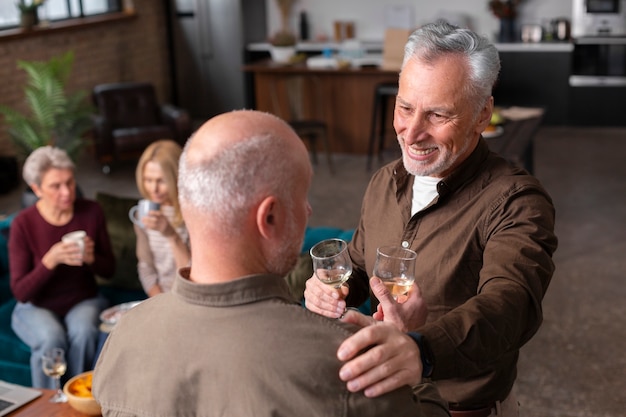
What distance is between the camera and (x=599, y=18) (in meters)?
9.80

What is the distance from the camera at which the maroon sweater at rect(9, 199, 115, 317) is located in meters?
4.04

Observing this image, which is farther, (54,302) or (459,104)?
(54,302)

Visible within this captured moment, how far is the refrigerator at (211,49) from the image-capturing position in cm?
1107

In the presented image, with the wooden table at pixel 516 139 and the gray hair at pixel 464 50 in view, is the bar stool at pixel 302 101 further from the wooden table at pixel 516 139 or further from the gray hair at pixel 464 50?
the gray hair at pixel 464 50

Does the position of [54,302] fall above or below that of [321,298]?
below

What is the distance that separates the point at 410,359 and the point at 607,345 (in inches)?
146

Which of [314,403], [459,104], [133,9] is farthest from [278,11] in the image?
[314,403]

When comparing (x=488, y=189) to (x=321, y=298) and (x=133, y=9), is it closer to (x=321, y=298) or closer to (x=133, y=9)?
(x=321, y=298)

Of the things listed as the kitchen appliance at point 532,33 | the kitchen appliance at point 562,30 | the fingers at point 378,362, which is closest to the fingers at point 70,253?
the fingers at point 378,362

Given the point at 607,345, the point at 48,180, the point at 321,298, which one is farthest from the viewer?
the point at 607,345

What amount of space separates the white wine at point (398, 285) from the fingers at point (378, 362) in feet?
1.22

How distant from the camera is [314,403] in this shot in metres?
1.33

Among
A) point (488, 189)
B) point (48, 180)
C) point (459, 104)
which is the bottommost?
point (48, 180)

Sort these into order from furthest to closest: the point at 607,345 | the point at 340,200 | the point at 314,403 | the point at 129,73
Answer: the point at 129,73 → the point at 340,200 → the point at 607,345 → the point at 314,403
